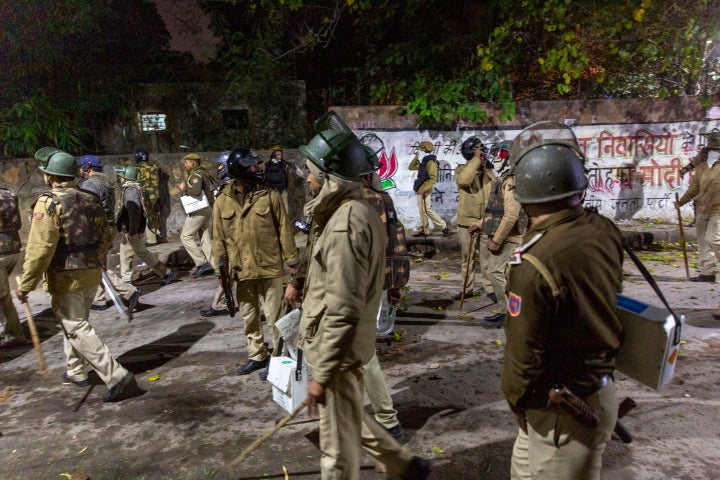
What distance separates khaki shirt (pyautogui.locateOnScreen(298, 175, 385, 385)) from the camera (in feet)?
7.70

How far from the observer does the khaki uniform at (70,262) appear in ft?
13.4

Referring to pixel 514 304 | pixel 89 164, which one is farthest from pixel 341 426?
pixel 89 164

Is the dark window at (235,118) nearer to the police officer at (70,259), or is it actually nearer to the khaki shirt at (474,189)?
the khaki shirt at (474,189)

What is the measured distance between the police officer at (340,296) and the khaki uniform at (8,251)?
4.35 metres

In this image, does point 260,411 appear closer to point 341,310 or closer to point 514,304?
point 341,310

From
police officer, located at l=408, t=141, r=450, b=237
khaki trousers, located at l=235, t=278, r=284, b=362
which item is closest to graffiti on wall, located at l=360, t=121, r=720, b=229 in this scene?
police officer, located at l=408, t=141, r=450, b=237

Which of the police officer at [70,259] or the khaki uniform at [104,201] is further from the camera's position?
the khaki uniform at [104,201]

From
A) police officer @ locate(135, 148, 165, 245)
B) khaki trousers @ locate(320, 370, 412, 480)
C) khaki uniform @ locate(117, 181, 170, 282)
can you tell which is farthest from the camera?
police officer @ locate(135, 148, 165, 245)

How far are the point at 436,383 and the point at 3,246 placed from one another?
4.69 metres

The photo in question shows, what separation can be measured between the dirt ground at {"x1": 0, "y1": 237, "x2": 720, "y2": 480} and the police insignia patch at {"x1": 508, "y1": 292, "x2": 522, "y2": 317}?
5.56ft

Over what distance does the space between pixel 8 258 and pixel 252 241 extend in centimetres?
306

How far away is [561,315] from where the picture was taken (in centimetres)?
188

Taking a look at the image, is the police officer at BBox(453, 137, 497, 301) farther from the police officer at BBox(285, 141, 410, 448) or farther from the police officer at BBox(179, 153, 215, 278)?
the police officer at BBox(179, 153, 215, 278)

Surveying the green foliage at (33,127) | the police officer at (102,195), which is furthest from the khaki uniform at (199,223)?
the green foliage at (33,127)
